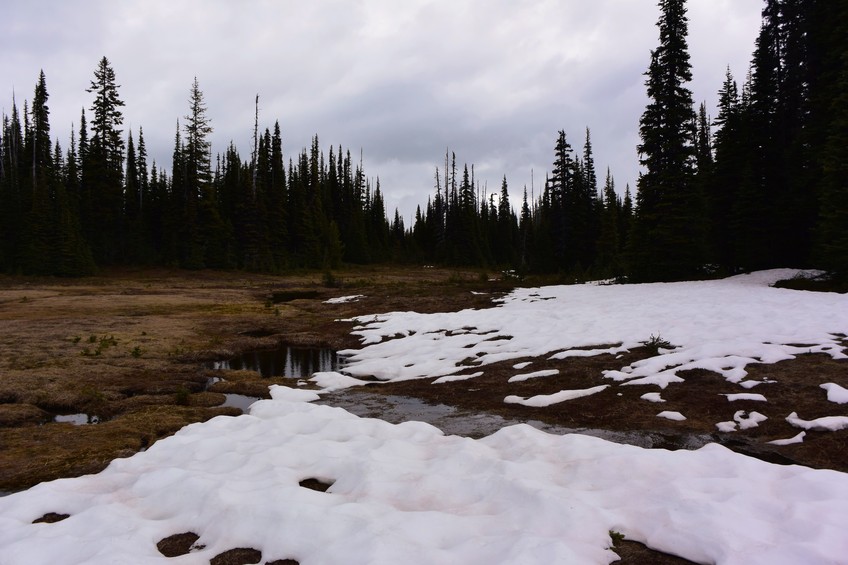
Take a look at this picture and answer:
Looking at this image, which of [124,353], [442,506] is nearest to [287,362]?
[124,353]

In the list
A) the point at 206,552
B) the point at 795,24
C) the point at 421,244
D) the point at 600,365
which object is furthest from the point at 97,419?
the point at 421,244

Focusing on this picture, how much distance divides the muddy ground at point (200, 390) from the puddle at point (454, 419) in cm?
12

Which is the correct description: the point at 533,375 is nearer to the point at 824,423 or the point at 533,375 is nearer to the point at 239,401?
the point at 824,423

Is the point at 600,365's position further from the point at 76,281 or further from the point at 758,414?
the point at 76,281

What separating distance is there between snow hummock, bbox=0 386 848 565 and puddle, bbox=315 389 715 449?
107 cm

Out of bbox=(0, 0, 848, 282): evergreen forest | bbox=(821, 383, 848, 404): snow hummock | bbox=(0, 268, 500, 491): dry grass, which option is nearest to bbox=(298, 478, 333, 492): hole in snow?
bbox=(0, 268, 500, 491): dry grass

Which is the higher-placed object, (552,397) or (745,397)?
(745,397)

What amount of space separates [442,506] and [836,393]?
6898 mm

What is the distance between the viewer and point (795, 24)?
87.1ft

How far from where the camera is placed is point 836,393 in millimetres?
7598

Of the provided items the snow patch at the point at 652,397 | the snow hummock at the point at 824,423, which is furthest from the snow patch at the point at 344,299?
the snow hummock at the point at 824,423

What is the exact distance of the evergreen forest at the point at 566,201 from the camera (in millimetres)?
23781

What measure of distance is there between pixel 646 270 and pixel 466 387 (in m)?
19.6

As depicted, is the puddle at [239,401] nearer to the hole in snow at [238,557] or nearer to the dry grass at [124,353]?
the dry grass at [124,353]
